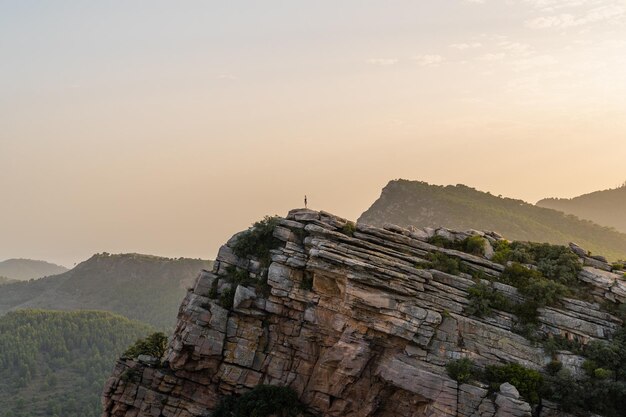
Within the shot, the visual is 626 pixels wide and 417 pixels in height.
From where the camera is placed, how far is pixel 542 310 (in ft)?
107

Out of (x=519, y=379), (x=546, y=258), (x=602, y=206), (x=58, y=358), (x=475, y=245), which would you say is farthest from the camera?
(x=602, y=206)

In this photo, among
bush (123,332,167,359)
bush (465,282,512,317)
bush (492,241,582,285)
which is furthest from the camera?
bush (123,332,167,359)

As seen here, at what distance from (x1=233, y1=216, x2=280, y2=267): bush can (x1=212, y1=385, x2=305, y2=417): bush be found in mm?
9371

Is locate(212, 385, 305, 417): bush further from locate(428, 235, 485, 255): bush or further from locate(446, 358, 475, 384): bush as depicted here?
locate(428, 235, 485, 255): bush

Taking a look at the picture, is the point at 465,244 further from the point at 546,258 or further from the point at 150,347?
the point at 150,347

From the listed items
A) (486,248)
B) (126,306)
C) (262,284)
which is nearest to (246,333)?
(262,284)

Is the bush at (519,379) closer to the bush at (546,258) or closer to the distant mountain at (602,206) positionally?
the bush at (546,258)

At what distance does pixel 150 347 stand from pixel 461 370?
24518 mm

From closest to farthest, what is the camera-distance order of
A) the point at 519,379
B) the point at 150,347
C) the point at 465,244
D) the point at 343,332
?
the point at 519,379
the point at 343,332
the point at 465,244
the point at 150,347

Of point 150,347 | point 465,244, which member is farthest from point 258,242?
point 465,244

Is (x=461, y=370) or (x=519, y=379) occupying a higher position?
(x=461, y=370)

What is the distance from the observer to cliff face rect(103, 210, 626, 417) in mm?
31094

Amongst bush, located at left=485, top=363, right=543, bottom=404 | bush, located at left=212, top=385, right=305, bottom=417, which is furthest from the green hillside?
bush, located at left=485, top=363, right=543, bottom=404

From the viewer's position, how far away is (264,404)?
32.6m
